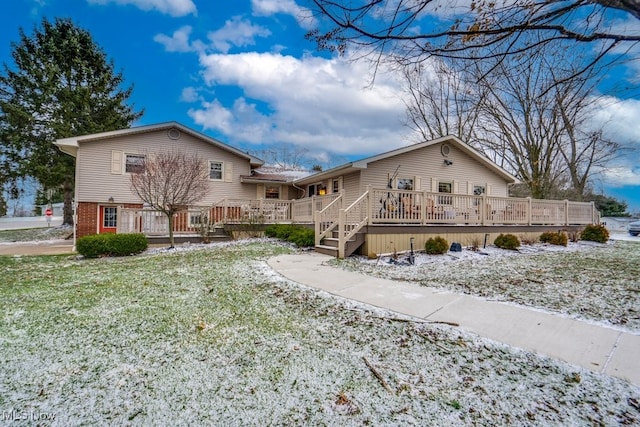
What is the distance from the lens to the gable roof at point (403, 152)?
12773 millimetres

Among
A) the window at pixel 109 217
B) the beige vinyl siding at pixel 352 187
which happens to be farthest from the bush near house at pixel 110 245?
the beige vinyl siding at pixel 352 187

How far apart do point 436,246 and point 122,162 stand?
14.8 meters

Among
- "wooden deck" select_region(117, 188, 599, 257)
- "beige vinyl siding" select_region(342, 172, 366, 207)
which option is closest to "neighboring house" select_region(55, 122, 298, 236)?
"wooden deck" select_region(117, 188, 599, 257)

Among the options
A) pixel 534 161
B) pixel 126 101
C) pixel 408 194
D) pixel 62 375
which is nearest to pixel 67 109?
pixel 126 101

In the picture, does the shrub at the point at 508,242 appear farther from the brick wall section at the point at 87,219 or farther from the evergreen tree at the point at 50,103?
the evergreen tree at the point at 50,103

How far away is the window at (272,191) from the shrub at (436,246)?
11276 mm

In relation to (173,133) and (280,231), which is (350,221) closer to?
(280,231)

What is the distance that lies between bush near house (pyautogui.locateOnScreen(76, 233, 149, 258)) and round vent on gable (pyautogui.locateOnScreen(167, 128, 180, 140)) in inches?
316

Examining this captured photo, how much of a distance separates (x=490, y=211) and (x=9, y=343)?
39.0ft

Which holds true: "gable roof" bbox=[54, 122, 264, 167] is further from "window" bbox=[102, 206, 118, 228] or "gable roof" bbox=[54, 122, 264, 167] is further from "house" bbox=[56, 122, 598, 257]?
"window" bbox=[102, 206, 118, 228]

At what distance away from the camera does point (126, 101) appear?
74.8ft

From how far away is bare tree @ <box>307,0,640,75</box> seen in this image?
10.5 ft

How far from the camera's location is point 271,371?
253 centimetres

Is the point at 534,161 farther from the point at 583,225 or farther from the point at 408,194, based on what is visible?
the point at 408,194
